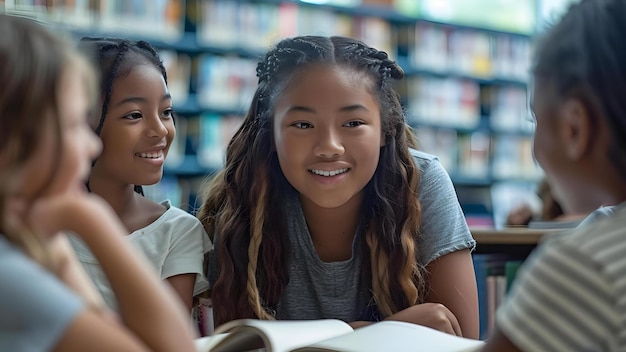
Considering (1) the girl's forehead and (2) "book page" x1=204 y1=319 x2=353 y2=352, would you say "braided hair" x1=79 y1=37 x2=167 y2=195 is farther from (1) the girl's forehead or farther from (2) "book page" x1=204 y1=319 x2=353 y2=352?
(2) "book page" x1=204 y1=319 x2=353 y2=352

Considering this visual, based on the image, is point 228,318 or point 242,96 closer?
point 228,318

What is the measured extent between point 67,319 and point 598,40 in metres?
0.48

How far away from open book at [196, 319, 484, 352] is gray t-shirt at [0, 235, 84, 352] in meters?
0.27

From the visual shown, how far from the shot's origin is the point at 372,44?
441 cm

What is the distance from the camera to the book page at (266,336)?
2.76ft

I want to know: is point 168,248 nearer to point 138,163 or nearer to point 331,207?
point 138,163

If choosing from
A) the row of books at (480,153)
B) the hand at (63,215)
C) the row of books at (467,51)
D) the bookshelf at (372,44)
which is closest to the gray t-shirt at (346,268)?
the hand at (63,215)

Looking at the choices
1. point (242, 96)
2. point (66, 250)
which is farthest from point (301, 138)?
point (242, 96)

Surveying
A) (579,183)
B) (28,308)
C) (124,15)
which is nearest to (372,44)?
(124,15)

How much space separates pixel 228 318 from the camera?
1.25 metres

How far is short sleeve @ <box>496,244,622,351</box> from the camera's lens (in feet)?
1.95

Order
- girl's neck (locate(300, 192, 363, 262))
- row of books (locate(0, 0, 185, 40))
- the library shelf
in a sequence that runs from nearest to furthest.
A: 1. girl's neck (locate(300, 192, 363, 262))
2. the library shelf
3. row of books (locate(0, 0, 185, 40))

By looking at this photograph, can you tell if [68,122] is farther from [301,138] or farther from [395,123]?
[395,123]

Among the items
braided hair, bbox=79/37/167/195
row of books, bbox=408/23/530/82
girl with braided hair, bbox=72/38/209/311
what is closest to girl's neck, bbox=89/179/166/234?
girl with braided hair, bbox=72/38/209/311
